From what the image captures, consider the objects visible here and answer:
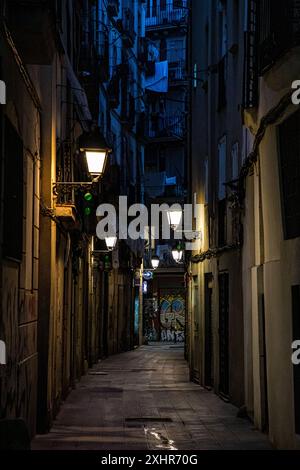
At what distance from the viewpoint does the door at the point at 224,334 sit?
18812mm

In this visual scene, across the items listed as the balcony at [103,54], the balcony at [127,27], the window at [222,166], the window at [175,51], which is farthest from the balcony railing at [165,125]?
the window at [222,166]

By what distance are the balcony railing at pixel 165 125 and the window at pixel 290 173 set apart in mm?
44089

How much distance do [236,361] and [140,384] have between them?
5.74m

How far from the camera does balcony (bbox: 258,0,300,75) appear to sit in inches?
436

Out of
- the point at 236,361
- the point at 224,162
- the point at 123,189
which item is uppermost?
the point at 123,189

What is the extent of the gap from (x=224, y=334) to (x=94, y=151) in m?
6.90

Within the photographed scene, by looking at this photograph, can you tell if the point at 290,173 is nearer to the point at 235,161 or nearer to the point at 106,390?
the point at 235,161

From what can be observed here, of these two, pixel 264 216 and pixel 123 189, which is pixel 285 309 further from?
pixel 123 189

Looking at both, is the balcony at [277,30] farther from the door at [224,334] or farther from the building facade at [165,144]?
the building facade at [165,144]

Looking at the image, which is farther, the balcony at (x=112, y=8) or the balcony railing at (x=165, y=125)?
the balcony railing at (x=165, y=125)

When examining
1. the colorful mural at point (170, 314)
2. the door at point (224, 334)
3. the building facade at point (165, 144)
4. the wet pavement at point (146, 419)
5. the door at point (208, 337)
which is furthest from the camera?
the colorful mural at point (170, 314)

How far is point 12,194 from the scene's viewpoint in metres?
10.3

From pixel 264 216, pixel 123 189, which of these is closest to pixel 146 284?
pixel 123 189
